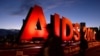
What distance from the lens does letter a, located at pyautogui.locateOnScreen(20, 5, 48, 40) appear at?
23781mm

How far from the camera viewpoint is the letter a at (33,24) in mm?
23781

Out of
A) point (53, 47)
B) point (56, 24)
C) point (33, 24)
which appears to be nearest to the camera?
point (53, 47)

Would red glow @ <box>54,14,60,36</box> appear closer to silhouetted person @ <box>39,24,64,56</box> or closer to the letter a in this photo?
the letter a

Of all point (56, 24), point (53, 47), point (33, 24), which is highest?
point (56, 24)

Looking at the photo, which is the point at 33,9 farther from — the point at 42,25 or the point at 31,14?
the point at 42,25

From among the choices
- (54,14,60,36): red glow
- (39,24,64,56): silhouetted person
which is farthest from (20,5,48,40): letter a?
(39,24,64,56): silhouetted person

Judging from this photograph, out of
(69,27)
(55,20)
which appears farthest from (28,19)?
(69,27)

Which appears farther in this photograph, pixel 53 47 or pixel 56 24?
pixel 56 24

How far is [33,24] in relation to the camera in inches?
951

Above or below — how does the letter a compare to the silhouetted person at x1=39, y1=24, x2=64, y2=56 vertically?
above

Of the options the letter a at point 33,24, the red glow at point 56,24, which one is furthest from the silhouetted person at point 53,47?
the red glow at point 56,24

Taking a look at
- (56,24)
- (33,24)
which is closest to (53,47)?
(33,24)

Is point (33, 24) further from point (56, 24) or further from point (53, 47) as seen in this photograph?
point (53, 47)

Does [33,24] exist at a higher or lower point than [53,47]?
higher
